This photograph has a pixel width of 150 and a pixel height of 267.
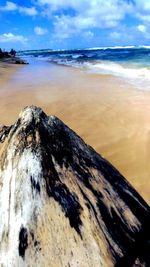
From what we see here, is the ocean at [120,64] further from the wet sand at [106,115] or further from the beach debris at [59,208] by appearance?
the beach debris at [59,208]

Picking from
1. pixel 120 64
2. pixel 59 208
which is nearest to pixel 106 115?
pixel 59 208

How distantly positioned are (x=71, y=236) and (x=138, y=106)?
6099mm

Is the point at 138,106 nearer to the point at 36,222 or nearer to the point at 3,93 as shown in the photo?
the point at 3,93

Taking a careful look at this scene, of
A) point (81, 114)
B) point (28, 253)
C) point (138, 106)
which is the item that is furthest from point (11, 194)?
point (138, 106)

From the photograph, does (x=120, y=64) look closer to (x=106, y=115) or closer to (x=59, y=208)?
(x=106, y=115)

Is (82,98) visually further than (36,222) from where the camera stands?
Yes

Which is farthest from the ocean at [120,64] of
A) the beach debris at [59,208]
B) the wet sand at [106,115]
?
the beach debris at [59,208]

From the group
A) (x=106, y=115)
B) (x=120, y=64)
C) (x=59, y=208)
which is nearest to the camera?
(x=59, y=208)

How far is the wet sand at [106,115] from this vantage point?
4.76m

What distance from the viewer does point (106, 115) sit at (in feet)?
22.5

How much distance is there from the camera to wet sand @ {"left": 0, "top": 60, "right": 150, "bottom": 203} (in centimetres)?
476

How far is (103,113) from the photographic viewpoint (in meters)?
7.01

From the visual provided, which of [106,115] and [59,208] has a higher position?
[106,115]

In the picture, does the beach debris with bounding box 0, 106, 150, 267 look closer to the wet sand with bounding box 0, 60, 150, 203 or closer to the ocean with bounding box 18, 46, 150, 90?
the wet sand with bounding box 0, 60, 150, 203
